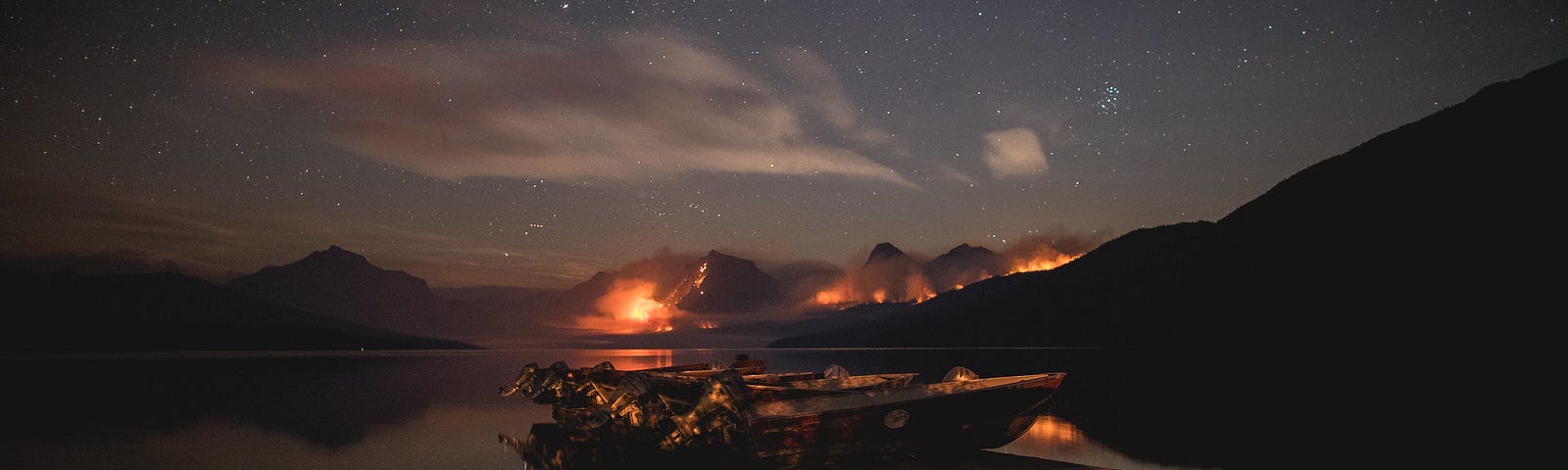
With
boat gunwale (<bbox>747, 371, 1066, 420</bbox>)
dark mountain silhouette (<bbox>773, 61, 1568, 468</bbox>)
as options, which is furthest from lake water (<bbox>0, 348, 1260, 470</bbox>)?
boat gunwale (<bbox>747, 371, 1066, 420</bbox>)

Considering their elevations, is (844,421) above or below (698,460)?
above

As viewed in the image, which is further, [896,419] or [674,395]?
[674,395]

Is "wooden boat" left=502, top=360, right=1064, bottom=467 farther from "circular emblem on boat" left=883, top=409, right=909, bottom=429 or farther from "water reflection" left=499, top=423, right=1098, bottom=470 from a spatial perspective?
"water reflection" left=499, top=423, right=1098, bottom=470

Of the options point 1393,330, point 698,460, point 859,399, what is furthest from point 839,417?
point 1393,330

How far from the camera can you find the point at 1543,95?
16712 cm

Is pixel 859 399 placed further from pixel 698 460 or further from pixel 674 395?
pixel 674 395

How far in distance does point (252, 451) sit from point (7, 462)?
432cm

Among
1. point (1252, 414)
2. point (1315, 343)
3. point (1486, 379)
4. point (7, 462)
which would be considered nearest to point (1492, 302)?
point (1315, 343)

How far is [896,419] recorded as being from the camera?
15.6 m

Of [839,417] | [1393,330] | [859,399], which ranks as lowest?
[1393,330]

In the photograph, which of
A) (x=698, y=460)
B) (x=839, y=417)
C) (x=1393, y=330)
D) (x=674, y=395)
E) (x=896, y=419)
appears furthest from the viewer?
(x=1393, y=330)

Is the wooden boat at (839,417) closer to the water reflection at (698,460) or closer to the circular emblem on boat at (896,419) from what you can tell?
the circular emblem on boat at (896,419)

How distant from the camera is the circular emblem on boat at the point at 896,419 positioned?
51.1ft

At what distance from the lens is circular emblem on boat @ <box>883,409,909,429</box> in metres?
15.6
